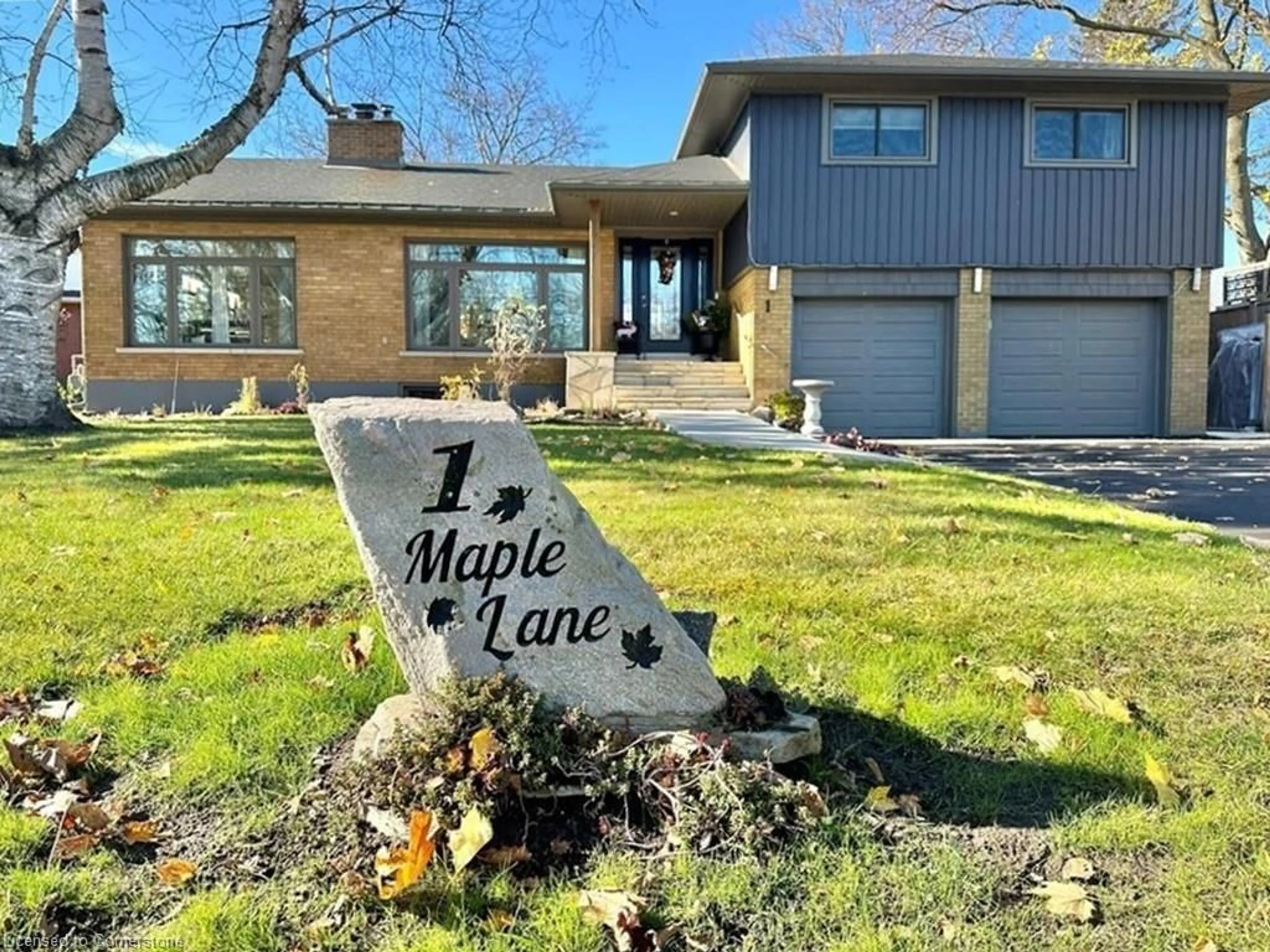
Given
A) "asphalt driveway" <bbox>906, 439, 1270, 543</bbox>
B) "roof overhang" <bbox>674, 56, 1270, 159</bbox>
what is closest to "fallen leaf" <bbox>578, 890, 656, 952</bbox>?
"asphalt driveway" <bbox>906, 439, 1270, 543</bbox>

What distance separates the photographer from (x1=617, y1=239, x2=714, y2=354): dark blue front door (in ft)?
56.6

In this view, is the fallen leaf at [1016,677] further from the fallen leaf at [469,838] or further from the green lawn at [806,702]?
the fallen leaf at [469,838]

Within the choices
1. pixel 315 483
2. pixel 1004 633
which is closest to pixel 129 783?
pixel 1004 633

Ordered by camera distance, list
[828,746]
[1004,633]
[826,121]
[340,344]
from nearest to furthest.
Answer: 1. [828,746]
2. [1004,633]
3. [826,121]
4. [340,344]

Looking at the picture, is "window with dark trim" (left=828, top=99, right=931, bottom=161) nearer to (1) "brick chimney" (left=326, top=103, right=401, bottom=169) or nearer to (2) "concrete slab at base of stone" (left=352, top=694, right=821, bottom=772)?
(1) "brick chimney" (left=326, top=103, right=401, bottom=169)

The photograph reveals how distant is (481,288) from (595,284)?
2483mm

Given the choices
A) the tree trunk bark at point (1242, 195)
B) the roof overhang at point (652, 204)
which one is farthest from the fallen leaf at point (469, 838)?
the tree trunk bark at point (1242, 195)

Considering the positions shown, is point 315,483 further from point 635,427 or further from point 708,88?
point 708,88

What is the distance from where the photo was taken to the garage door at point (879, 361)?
14.7m

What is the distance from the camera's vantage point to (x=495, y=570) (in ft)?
7.63

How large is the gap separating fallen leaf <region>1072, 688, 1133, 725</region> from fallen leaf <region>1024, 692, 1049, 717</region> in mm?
100

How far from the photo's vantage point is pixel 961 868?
209 cm

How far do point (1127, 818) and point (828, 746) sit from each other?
2.42ft

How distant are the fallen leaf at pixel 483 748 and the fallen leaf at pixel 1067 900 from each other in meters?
1.21
